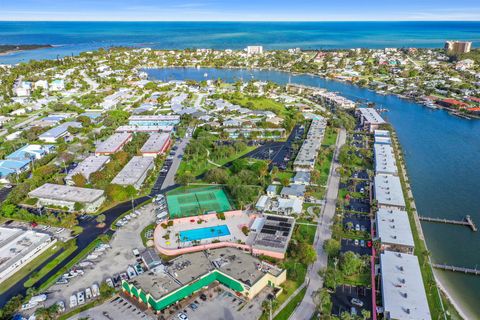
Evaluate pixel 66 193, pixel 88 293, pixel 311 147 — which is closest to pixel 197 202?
pixel 66 193

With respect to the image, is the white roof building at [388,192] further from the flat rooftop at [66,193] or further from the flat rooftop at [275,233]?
the flat rooftop at [66,193]

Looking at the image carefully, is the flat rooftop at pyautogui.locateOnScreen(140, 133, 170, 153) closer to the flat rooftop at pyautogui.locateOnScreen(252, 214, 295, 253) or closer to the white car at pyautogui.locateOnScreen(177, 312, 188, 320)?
the flat rooftop at pyautogui.locateOnScreen(252, 214, 295, 253)

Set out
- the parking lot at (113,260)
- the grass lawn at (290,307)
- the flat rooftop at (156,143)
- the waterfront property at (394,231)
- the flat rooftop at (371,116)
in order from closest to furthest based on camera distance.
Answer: the grass lawn at (290,307)
the parking lot at (113,260)
the waterfront property at (394,231)
the flat rooftop at (156,143)
the flat rooftop at (371,116)

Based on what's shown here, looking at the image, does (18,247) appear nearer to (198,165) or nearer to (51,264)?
(51,264)

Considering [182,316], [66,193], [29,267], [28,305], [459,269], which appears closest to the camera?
[182,316]

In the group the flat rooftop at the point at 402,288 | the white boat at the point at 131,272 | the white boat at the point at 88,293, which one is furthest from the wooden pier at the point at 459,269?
the white boat at the point at 88,293

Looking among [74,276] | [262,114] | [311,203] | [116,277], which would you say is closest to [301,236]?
[311,203]

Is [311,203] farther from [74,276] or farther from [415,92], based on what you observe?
[415,92]
